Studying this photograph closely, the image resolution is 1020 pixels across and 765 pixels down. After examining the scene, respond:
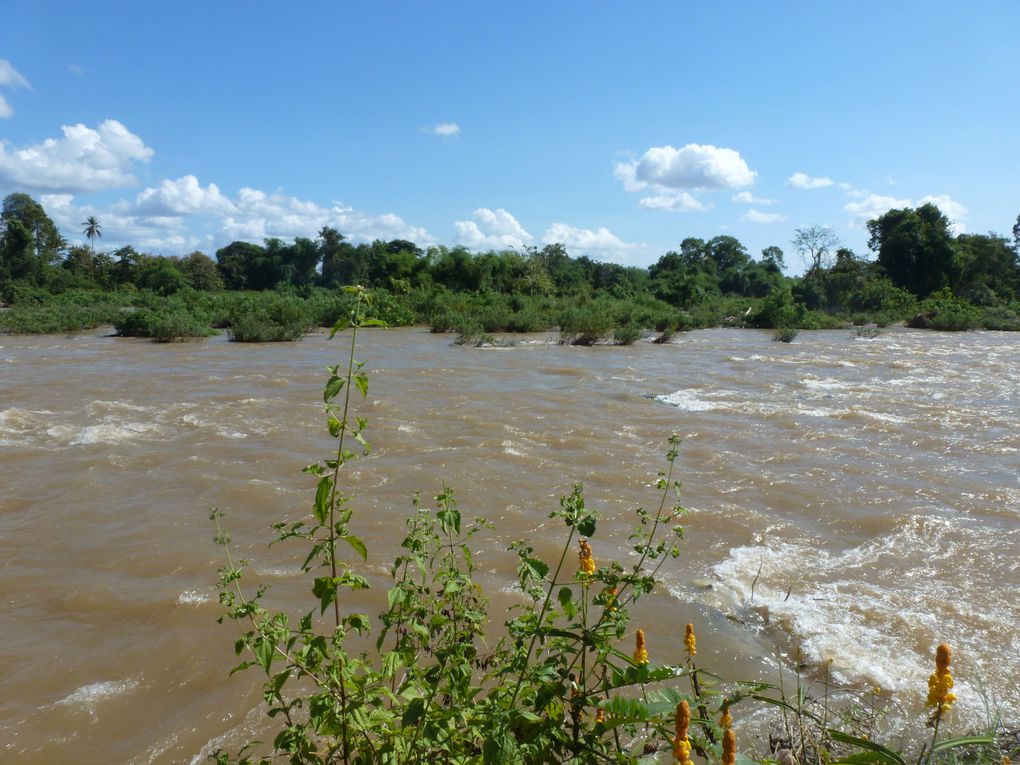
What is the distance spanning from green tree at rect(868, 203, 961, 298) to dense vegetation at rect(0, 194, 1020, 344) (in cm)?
7

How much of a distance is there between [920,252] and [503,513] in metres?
41.9

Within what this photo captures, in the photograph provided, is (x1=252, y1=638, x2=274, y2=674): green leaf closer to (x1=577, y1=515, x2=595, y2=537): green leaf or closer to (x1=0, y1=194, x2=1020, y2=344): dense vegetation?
(x1=577, y1=515, x2=595, y2=537): green leaf

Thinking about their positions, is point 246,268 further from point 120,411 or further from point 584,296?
point 120,411

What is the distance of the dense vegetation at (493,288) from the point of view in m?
22.7

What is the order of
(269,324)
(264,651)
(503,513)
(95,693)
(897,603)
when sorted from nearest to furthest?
(264,651)
(95,693)
(897,603)
(503,513)
(269,324)

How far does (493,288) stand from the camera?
3888 cm

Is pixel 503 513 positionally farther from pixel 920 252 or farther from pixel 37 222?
pixel 37 222

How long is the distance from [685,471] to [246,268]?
61040 mm

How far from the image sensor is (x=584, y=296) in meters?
35.2

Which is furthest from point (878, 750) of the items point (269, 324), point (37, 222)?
point (37, 222)

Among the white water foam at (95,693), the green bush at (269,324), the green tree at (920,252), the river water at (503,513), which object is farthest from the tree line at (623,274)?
the white water foam at (95,693)

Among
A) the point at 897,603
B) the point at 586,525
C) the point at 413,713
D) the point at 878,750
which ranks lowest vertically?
the point at 897,603

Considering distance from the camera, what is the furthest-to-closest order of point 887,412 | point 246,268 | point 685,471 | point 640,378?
1. point 246,268
2. point 640,378
3. point 887,412
4. point 685,471

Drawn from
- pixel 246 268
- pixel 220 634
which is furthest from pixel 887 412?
pixel 246 268
